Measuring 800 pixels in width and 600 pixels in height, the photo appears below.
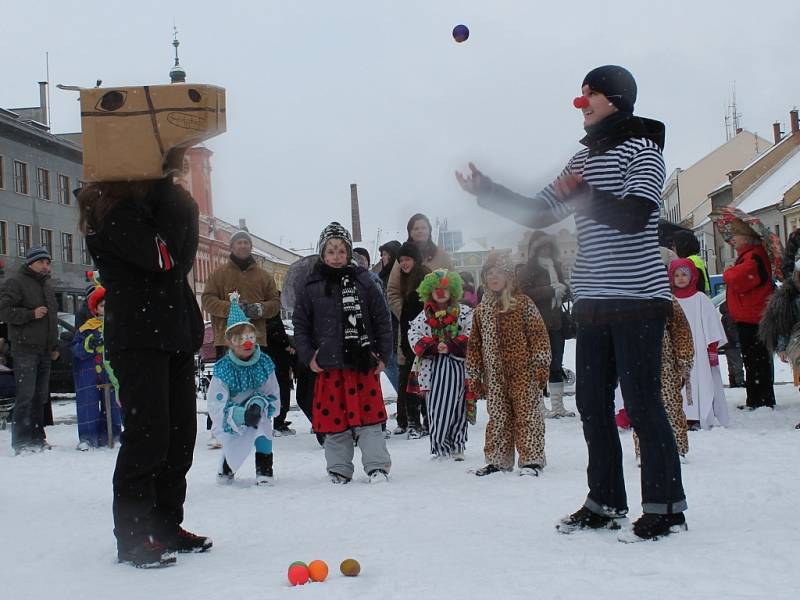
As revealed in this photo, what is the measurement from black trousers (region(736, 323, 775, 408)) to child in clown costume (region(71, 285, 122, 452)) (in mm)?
6564

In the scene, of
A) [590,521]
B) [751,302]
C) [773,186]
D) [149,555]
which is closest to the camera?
[149,555]

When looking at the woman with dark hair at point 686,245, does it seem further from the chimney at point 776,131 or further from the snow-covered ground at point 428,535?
the chimney at point 776,131

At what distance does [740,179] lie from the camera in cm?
6191

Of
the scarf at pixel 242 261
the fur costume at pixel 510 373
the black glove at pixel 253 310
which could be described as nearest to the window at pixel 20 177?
the scarf at pixel 242 261

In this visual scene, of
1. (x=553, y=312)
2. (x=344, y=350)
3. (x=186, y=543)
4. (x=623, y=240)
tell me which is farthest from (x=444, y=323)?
(x=186, y=543)

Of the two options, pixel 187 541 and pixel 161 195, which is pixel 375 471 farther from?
pixel 161 195

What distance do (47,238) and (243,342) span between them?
149 ft

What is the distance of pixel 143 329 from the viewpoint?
4324 millimetres

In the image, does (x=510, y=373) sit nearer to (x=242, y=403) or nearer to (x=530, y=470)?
(x=530, y=470)

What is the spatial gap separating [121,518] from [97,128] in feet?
5.94

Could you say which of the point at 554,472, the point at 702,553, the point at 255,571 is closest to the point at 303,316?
the point at 554,472

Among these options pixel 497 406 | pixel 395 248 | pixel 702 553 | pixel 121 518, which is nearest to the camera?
pixel 702 553

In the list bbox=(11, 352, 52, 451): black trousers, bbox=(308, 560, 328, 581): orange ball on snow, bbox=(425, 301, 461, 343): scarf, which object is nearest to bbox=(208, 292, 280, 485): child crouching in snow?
bbox=(425, 301, 461, 343): scarf

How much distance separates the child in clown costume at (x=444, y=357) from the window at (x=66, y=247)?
4638 centimetres
